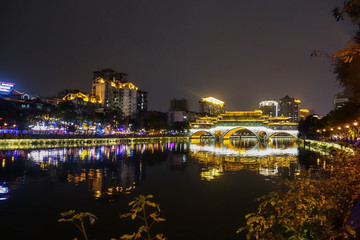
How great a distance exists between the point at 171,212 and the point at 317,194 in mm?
7930

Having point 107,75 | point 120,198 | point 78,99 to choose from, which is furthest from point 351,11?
point 107,75

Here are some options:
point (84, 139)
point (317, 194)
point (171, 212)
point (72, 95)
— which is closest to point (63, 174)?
point (171, 212)

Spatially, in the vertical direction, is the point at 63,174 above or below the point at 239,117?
below

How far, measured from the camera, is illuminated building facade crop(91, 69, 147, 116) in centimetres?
15538

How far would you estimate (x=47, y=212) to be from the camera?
571 inches

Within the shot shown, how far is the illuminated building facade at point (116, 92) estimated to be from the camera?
155m

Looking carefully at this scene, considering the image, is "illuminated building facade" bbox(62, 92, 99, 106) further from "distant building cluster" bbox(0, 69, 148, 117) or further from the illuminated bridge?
the illuminated bridge

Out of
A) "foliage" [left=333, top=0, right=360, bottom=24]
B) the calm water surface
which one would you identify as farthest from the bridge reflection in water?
"foliage" [left=333, top=0, right=360, bottom=24]

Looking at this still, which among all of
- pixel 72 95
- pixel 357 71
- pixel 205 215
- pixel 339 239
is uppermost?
pixel 72 95

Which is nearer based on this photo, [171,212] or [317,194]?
[317,194]

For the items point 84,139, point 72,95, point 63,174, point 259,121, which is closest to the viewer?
point 63,174

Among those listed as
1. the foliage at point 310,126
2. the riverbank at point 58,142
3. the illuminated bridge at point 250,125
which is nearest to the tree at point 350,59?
the riverbank at point 58,142

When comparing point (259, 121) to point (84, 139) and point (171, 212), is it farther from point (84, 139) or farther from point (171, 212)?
point (171, 212)

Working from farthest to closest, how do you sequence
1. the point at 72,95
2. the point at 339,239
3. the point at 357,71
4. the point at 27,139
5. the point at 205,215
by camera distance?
the point at 72,95, the point at 27,139, the point at 357,71, the point at 205,215, the point at 339,239
